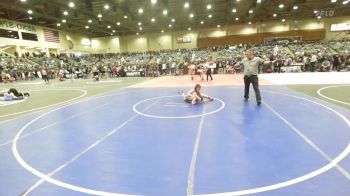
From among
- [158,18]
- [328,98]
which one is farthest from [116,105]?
[158,18]

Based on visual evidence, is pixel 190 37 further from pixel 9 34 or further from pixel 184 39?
pixel 9 34

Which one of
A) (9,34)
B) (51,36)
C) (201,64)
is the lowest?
(201,64)

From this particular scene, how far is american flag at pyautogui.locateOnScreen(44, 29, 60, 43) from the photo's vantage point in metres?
36.2

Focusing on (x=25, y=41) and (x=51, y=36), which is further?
(x=51, y=36)

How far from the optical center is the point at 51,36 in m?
37.2

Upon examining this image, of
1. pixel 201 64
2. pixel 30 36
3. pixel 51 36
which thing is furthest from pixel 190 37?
pixel 201 64

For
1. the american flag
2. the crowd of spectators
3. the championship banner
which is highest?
the american flag

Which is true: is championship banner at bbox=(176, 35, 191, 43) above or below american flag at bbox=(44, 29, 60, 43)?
below

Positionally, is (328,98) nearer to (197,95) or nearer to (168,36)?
(197,95)

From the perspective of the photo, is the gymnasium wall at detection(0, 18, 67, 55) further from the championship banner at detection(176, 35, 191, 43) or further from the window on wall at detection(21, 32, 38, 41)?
the championship banner at detection(176, 35, 191, 43)

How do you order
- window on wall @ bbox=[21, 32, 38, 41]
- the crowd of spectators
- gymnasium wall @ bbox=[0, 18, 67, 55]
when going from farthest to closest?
window on wall @ bbox=[21, 32, 38, 41]
gymnasium wall @ bbox=[0, 18, 67, 55]
the crowd of spectators

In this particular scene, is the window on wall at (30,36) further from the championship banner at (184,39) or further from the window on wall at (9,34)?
the championship banner at (184,39)

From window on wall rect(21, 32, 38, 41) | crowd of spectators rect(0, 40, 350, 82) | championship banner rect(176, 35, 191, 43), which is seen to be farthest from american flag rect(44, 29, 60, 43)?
championship banner rect(176, 35, 191, 43)

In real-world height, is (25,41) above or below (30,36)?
below
